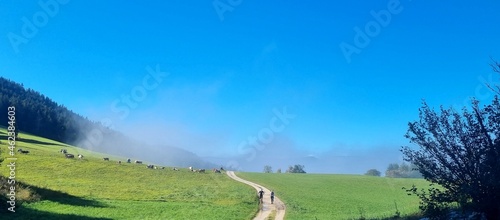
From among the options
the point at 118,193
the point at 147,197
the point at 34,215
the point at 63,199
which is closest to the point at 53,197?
the point at 63,199

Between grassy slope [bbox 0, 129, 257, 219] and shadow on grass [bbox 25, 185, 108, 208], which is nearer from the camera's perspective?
grassy slope [bbox 0, 129, 257, 219]

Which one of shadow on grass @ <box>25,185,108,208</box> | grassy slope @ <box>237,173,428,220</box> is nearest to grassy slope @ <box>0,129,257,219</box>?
shadow on grass @ <box>25,185,108,208</box>

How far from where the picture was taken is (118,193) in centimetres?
6500

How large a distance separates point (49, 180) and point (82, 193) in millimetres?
17594

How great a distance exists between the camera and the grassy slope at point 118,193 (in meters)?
43.9

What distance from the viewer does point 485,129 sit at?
48.1ft

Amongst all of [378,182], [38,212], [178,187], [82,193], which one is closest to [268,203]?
[178,187]

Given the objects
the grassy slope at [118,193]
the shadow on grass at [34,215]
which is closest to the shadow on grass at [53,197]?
the grassy slope at [118,193]

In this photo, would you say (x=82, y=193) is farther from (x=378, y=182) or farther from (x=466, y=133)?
(x=378, y=182)

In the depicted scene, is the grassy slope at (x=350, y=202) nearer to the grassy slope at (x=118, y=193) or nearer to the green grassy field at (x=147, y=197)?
the green grassy field at (x=147, y=197)

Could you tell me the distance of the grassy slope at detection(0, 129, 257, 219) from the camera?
1727 inches

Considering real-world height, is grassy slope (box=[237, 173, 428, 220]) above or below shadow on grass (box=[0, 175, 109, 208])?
below

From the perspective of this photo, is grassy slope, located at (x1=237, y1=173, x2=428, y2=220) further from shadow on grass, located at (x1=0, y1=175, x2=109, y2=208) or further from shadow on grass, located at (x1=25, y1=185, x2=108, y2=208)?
shadow on grass, located at (x1=0, y1=175, x2=109, y2=208)

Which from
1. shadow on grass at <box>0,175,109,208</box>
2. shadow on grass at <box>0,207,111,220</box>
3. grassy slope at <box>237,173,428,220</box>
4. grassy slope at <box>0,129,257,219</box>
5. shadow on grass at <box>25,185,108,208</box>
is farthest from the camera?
grassy slope at <box>237,173,428,220</box>
